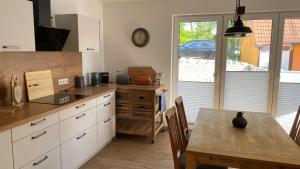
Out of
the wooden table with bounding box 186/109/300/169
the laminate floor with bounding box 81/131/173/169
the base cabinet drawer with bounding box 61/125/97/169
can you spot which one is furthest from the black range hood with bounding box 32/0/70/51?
the wooden table with bounding box 186/109/300/169

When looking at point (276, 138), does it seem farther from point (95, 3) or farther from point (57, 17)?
point (95, 3)

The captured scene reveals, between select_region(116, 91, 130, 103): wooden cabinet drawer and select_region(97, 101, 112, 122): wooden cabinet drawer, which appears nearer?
select_region(97, 101, 112, 122): wooden cabinet drawer

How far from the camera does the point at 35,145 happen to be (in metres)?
2.05

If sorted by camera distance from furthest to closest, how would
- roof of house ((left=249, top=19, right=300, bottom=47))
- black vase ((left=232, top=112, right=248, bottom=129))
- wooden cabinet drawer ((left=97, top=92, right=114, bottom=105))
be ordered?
roof of house ((left=249, top=19, right=300, bottom=47)) → wooden cabinet drawer ((left=97, top=92, right=114, bottom=105)) → black vase ((left=232, top=112, right=248, bottom=129))

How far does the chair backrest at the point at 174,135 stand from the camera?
1.90m

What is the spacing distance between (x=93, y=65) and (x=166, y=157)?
80.6 inches

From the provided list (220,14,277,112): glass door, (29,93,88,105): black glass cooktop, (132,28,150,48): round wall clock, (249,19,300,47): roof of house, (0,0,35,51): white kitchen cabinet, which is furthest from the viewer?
(132,28,150,48): round wall clock

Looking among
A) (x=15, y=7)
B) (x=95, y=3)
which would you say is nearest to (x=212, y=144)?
(x=15, y=7)

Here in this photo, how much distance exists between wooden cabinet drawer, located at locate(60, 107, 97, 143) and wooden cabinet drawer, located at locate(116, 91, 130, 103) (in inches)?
26.6

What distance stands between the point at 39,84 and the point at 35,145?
3.28 ft

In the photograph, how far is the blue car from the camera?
12.5ft

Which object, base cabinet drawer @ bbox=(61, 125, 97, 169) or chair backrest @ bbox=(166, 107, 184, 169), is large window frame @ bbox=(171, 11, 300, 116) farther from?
chair backrest @ bbox=(166, 107, 184, 169)

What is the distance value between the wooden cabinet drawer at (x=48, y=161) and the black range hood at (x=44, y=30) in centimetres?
118

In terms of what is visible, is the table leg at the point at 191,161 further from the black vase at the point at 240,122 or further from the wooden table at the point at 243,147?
the black vase at the point at 240,122
